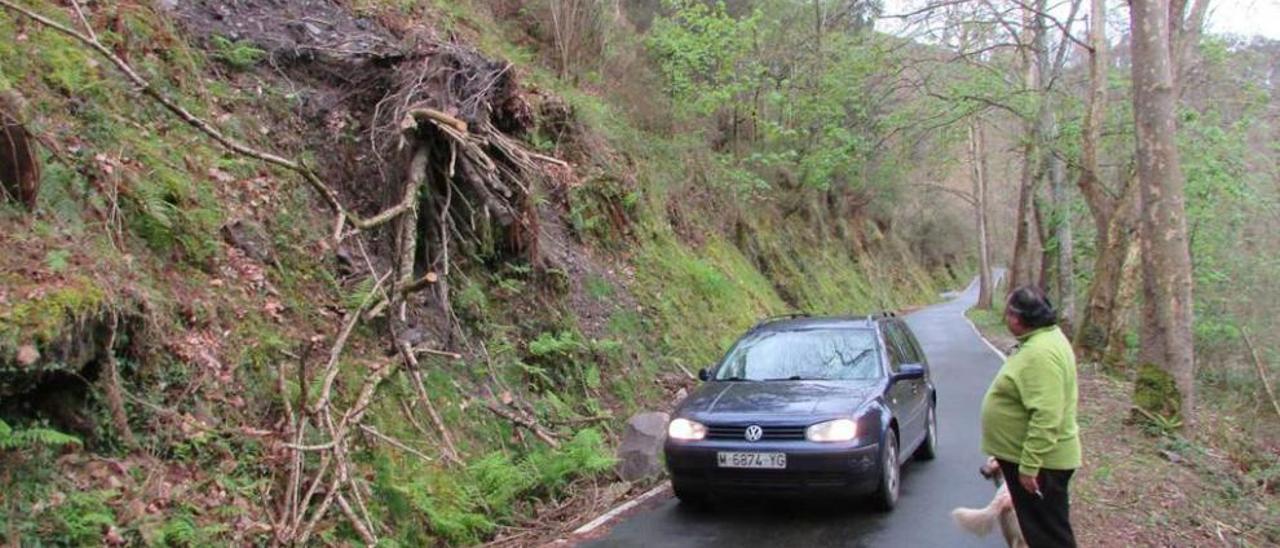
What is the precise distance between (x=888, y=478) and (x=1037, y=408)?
102 inches

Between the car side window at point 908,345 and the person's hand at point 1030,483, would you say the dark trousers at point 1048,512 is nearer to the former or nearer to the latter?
the person's hand at point 1030,483

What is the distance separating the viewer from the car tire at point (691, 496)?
7133 mm

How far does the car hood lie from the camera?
6.88 metres

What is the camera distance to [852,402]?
6938 millimetres

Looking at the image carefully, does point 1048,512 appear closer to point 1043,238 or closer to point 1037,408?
point 1037,408

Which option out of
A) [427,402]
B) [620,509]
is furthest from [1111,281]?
[427,402]

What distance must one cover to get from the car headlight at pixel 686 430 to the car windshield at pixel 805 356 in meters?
1.15

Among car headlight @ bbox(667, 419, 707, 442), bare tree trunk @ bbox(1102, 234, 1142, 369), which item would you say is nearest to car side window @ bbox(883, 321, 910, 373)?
car headlight @ bbox(667, 419, 707, 442)

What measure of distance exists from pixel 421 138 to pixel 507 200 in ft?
4.24

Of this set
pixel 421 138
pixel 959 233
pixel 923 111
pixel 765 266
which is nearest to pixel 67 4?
pixel 421 138

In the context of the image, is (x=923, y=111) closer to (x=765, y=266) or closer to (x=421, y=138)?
(x=765, y=266)

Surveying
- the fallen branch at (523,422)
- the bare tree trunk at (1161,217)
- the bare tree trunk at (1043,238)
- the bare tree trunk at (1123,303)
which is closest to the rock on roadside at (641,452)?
the fallen branch at (523,422)

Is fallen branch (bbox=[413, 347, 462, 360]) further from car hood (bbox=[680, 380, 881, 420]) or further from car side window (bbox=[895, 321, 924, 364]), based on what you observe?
car side window (bbox=[895, 321, 924, 364])

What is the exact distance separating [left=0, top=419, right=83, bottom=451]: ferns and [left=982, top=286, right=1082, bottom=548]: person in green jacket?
5.28m
